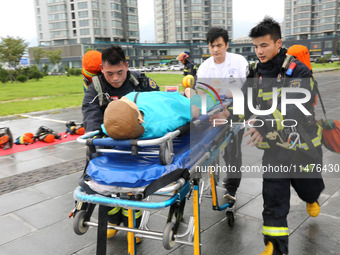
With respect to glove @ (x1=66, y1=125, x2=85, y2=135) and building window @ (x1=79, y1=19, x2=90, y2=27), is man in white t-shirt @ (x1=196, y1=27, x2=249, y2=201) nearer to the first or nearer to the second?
glove @ (x1=66, y1=125, x2=85, y2=135)

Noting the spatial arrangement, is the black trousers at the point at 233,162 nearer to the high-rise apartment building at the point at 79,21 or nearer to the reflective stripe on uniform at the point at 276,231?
the reflective stripe on uniform at the point at 276,231

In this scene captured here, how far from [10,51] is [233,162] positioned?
4114 cm

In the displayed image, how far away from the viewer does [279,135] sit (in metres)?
2.61

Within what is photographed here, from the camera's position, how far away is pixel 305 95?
2543mm

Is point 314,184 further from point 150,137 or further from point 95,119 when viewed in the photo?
point 95,119

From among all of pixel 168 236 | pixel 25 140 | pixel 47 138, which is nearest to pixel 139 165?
pixel 168 236

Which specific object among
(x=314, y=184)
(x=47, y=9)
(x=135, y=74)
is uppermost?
(x=47, y=9)

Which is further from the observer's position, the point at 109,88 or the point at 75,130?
the point at 75,130

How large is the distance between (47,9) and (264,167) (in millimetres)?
91428

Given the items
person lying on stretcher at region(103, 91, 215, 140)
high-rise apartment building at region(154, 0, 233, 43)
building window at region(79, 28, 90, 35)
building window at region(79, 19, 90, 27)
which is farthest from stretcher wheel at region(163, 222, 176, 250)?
high-rise apartment building at region(154, 0, 233, 43)

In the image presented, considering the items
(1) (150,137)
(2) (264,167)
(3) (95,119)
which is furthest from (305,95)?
(3) (95,119)

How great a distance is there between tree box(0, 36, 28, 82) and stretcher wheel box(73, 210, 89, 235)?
40.3 meters

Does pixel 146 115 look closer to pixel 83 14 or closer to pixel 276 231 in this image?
pixel 276 231

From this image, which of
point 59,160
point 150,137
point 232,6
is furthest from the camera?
point 232,6
